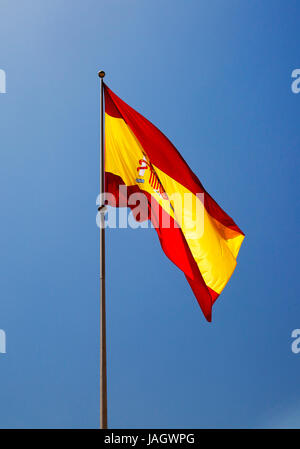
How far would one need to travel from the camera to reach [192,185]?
48.6 feet

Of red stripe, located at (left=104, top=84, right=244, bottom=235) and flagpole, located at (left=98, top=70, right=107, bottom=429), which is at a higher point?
red stripe, located at (left=104, top=84, right=244, bottom=235)

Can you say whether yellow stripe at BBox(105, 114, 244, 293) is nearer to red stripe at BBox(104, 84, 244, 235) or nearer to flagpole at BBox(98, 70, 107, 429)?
red stripe at BBox(104, 84, 244, 235)

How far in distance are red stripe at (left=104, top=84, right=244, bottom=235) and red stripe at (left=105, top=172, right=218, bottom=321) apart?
1255 mm

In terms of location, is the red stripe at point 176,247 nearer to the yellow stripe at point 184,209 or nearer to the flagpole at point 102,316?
the yellow stripe at point 184,209

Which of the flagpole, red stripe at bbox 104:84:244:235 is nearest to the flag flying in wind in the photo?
red stripe at bbox 104:84:244:235

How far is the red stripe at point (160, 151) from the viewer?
560 inches

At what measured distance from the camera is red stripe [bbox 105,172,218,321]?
531 inches

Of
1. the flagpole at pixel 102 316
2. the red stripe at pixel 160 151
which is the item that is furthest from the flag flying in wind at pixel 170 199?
the flagpole at pixel 102 316

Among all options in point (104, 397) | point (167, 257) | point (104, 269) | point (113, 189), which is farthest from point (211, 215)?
point (104, 397)

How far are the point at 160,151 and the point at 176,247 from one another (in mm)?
3037

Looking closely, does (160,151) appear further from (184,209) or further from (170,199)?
(184,209)

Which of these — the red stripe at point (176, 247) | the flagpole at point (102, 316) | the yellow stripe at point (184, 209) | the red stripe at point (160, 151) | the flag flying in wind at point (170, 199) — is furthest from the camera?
the red stripe at point (160, 151)

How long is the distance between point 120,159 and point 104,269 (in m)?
3.49
